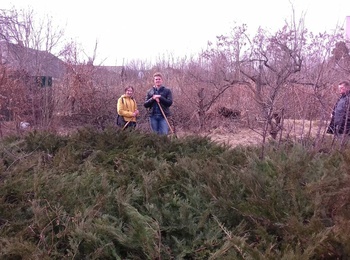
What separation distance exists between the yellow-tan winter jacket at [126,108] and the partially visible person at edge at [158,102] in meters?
0.36

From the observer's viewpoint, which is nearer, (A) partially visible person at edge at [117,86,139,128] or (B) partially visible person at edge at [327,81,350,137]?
(B) partially visible person at edge at [327,81,350,137]

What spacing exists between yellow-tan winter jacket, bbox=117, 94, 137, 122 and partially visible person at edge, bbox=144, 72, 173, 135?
360mm

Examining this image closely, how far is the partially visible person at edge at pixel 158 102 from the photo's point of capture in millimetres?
7984

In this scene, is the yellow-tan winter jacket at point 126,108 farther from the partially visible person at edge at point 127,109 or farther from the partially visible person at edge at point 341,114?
the partially visible person at edge at point 341,114

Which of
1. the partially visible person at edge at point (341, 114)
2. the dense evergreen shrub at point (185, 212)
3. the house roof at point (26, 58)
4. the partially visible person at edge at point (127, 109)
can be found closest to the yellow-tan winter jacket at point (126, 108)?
the partially visible person at edge at point (127, 109)

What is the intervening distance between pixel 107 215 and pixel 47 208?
1.82 feet

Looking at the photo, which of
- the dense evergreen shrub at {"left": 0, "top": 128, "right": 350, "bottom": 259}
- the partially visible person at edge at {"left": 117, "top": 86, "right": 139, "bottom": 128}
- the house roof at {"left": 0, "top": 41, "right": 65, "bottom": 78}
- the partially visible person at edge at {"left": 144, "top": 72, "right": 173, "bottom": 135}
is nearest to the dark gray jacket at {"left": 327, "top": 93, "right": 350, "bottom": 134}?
the dense evergreen shrub at {"left": 0, "top": 128, "right": 350, "bottom": 259}

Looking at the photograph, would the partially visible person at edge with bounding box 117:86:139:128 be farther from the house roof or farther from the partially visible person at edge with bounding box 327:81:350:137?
the house roof

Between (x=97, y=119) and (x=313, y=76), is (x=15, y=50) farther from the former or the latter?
(x=313, y=76)

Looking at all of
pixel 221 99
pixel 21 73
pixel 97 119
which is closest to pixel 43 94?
pixel 21 73

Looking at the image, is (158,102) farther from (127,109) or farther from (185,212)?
(185,212)

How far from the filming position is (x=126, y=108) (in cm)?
821

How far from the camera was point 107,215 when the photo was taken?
3195mm

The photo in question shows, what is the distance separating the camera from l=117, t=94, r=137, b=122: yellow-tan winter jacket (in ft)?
26.6
